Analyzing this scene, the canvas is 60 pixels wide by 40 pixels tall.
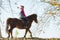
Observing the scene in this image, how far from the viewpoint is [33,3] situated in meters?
1.67

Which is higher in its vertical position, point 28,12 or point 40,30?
point 28,12

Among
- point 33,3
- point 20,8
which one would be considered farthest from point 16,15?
point 33,3

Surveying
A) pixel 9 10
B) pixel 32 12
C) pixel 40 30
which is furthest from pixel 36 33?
pixel 9 10

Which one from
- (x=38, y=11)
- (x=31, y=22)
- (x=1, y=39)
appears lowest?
(x=1, y=39)

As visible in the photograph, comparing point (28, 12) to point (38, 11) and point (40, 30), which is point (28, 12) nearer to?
point (38, 11)

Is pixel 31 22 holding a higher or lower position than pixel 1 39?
higher

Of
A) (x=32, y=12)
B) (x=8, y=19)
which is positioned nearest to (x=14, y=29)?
(x=8, y=19)

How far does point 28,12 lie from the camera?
5.50 feet

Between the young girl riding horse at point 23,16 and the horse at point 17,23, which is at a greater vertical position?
the young girl riding horse at point 23,16

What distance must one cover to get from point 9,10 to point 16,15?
0.26ft

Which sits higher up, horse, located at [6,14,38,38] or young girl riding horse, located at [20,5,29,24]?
young girl riding horse, located at [20,5,29,24]

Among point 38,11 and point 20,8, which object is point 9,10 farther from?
point 38,11

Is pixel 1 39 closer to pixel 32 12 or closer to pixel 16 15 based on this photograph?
pixel 16 15

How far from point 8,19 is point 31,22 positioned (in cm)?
21
